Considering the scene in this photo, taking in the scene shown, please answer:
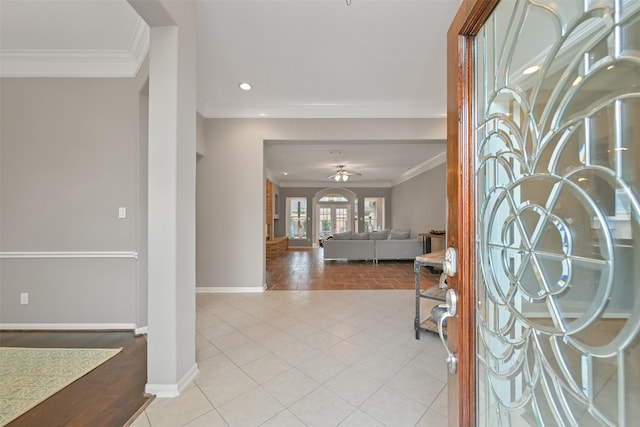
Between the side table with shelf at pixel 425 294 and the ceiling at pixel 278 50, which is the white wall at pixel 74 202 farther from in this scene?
the side table with shelf at pixel 425 294

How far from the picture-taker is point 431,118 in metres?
3.78

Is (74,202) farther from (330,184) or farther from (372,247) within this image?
(330,184)

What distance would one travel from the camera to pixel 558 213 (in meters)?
0.55

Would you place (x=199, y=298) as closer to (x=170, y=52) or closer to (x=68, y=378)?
(x=68, y=378)

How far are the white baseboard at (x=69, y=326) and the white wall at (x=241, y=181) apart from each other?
127cm

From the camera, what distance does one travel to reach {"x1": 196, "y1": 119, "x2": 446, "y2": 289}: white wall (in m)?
3.83

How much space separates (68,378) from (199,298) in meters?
1.75

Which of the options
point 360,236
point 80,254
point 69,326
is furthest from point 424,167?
point 69,326

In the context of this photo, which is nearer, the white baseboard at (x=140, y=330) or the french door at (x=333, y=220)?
the white baseboard at (x=140, y=330)

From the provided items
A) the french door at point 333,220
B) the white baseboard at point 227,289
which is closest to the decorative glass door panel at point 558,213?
the white baseboard at point 227,289

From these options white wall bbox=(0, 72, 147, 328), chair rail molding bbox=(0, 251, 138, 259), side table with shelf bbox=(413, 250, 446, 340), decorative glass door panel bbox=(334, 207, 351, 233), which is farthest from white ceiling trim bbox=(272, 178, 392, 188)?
side table with shelf bbox=(413, 250, 446, 340)

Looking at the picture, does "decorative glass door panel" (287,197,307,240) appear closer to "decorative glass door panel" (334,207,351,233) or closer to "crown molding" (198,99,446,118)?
"decorative glass door panel" (334,207,351,233)

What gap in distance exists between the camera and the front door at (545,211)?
43 centimetres

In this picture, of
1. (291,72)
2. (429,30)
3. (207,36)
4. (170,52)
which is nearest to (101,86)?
(207,36)
